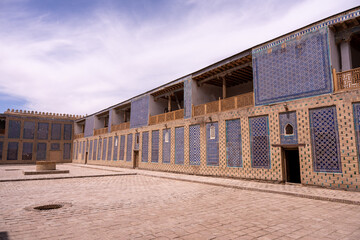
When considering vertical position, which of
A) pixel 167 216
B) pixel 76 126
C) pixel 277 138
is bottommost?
pixel 167 216

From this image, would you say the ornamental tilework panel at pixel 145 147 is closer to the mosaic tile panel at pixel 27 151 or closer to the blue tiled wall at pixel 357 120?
the blue tiled wall at pixel 357 120

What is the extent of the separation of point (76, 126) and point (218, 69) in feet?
92.4

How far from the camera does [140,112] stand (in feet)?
67.8

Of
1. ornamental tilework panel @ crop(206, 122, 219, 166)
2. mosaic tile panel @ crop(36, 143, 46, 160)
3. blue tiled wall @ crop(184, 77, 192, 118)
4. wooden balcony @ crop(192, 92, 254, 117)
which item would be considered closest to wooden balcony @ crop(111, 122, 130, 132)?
blue tiled wall @ crop(184, 77, 192, 118)

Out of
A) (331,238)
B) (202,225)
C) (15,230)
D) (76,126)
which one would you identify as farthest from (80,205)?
(76,126)

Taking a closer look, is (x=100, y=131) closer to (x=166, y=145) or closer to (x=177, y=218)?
(x=166, y=145)

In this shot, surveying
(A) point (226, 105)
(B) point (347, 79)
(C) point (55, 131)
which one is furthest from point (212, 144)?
(C) point (55, 131)

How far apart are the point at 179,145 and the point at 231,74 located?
5.73m

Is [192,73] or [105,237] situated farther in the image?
[192,73]

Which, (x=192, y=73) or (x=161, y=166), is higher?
(x=192, y=73)

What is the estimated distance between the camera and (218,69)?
14.2 meters

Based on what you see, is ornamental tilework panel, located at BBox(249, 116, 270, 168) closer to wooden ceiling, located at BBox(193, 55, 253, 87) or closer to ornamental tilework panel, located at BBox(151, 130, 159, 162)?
wooden ceiling, located at BBox(193, 55, 253, 87)

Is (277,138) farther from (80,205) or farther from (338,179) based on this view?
(80,205)

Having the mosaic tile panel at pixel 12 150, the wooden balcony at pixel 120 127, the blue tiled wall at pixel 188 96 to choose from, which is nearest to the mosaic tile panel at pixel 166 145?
the blue tiled wall at pixel 188 96
